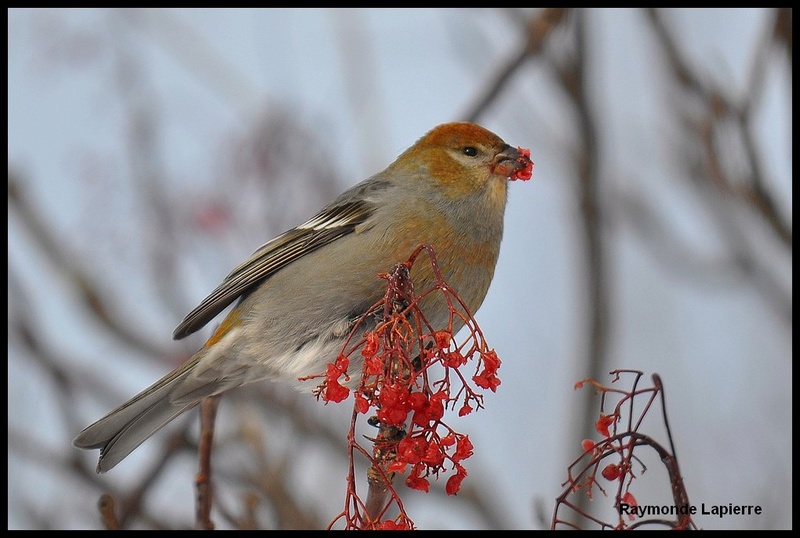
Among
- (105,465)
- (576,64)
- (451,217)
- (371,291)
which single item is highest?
(576,64)

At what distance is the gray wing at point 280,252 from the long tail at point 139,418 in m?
0.25

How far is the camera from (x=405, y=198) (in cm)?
429

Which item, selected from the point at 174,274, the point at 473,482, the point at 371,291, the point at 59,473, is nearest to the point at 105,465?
the point at 59,473

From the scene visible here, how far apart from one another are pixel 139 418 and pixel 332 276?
3.72 feet

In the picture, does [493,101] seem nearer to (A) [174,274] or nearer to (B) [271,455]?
(B) [271,455]

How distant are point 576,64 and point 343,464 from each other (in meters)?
2.63

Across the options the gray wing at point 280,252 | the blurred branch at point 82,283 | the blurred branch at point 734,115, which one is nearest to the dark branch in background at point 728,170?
the blurred branch at point 734,115

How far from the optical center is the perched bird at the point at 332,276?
12.9 feet

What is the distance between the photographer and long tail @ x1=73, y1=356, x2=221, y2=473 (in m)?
3.84

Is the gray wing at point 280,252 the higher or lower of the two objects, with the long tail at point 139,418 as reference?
higher

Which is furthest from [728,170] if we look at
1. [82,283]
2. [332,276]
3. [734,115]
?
[82,283]

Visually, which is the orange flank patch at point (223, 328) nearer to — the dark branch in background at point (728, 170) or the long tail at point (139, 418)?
the long tail at point (139, 418)

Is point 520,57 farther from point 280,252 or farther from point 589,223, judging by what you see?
point 280,252

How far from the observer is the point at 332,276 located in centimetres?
400
